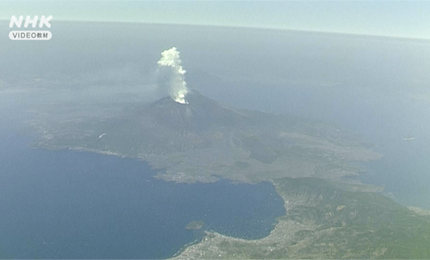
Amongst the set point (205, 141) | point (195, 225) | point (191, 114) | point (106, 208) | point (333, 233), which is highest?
point (191, 114)

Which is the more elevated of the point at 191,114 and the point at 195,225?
the point at 191,114

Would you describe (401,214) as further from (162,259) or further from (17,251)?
(17,251)

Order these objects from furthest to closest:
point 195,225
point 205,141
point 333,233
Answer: point 205,141
point 195,225
point 333,233

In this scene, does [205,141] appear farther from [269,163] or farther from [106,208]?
[106,208]

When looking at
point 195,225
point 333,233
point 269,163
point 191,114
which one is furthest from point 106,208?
point 191,114

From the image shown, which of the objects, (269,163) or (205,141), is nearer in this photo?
(269,163)

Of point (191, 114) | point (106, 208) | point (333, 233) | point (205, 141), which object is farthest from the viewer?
point (191, 114)

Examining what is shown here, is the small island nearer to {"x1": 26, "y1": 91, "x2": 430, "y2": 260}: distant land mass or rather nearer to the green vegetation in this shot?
{"x1": 26, "y1": 91, "x2": 430, "y2": 260}: distant land mass

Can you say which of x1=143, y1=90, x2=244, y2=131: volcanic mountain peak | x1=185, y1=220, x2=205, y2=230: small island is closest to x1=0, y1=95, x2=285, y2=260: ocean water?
x1=185, y1=220, x2=205, y2=230: small island
